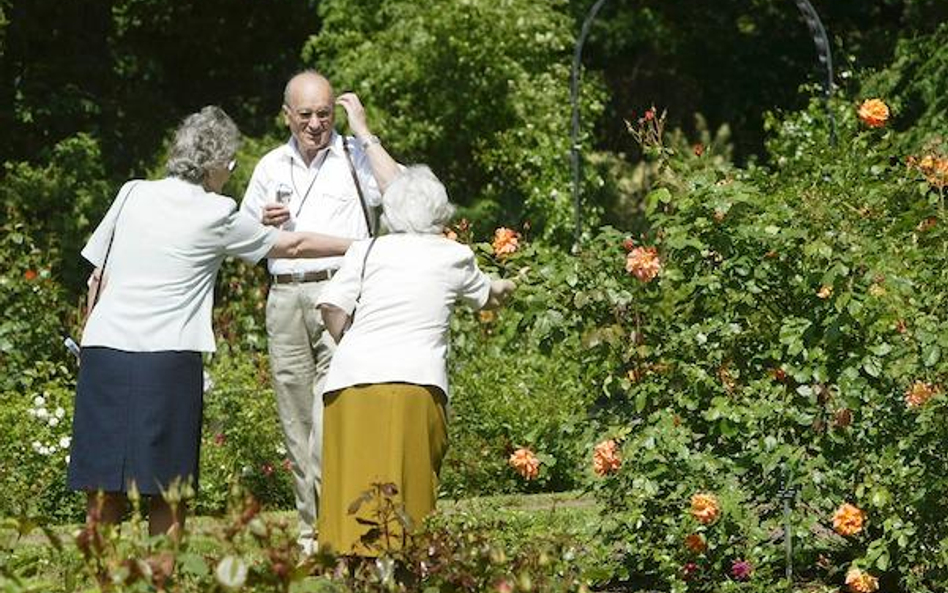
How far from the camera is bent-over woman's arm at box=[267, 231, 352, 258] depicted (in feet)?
19.9

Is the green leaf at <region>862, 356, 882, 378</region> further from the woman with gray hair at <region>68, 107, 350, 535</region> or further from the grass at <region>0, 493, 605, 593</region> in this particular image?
the woman with gray hair at <region>68, 107, 350, 535</region>

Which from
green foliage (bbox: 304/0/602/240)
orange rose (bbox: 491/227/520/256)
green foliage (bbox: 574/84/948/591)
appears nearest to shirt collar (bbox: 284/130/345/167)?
orange rose (bbox: 491/227/520/256)

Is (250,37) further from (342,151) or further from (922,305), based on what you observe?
(922,305)

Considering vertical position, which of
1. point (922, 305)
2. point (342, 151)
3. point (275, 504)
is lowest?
point (275, 504)

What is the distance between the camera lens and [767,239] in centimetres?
606

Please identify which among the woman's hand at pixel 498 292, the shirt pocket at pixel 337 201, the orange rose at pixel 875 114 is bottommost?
the woman's hand at pixel 498 292

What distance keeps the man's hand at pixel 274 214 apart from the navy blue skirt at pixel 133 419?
918 mm

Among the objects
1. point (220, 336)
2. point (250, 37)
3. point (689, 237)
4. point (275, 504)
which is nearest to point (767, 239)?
point (689, 237)

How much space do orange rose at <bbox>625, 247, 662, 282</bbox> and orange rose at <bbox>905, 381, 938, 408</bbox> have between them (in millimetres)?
848

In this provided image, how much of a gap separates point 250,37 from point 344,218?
1455 centimetres

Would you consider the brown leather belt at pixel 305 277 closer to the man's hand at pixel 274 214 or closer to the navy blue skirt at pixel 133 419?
the man's hand at pixel 274 214

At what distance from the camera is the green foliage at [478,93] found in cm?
1619

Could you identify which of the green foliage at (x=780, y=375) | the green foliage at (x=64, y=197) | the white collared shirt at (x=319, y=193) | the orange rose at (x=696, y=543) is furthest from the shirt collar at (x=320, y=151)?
the green foliage at (x=64, y=197)

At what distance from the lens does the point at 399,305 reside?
549 cm
